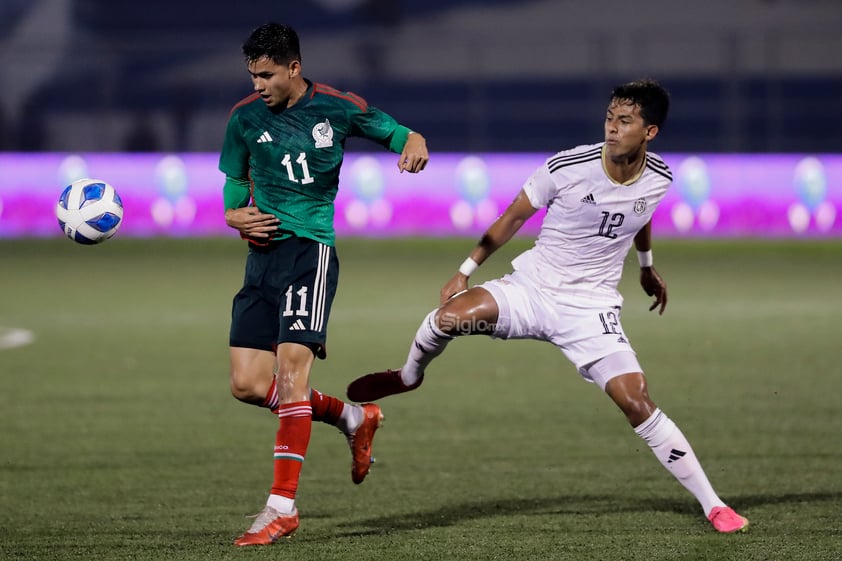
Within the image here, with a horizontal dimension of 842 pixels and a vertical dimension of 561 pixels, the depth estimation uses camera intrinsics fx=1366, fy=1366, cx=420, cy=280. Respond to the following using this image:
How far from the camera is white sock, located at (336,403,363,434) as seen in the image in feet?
21.4

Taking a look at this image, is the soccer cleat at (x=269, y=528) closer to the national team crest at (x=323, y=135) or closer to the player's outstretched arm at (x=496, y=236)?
the player's outstretched arm at (x=496, y=236)

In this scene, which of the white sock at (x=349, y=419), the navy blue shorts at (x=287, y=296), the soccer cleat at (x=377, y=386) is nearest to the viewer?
the navy blue shorts at (x=287, y=296)

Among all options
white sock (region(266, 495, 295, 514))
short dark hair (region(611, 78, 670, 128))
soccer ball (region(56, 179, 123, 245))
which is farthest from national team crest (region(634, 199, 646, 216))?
soccer ball (region(56, 179, 123, 245))

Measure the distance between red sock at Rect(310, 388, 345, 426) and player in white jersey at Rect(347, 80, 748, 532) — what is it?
0.56 meters

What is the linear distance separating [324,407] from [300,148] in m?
1.28

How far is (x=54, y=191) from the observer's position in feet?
73.3

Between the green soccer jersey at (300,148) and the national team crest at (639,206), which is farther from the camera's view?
the national team crest at (639,206)

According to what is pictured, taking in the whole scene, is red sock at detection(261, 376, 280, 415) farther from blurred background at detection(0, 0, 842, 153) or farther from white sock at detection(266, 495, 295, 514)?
blurred background at detection(0, 0, 842, 153)

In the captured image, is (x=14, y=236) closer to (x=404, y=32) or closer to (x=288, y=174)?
(x=404, y=32)

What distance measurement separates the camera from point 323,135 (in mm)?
5938

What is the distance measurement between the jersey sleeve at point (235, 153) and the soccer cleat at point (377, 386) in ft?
4.07

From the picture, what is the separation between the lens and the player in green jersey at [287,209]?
5781 mm

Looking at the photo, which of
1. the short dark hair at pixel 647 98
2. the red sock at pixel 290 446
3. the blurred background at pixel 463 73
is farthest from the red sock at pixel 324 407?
the blurred background at pixel 463 73

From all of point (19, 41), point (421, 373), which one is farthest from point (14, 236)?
point (421, 373)
